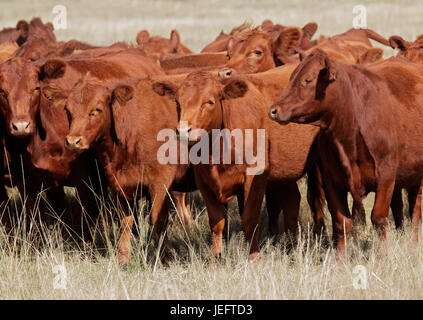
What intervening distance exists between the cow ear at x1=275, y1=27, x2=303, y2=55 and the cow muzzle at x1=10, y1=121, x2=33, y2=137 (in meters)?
3.12

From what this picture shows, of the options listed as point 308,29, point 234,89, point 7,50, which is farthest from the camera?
point 308,29

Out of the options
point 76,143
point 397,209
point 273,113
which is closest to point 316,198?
point 397,209

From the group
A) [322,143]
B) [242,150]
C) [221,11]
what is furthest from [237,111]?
[221,11]

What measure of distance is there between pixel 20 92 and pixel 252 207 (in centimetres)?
207

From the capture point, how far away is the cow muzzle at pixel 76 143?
5.61 metres

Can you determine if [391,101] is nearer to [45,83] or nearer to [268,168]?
[268,168]

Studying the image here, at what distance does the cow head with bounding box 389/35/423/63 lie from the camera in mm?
7727

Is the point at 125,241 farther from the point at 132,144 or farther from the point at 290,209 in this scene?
the point at 290,209

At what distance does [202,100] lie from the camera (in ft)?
18.0

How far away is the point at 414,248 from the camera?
5.95 metres

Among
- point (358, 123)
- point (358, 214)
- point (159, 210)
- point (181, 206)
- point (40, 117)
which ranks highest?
point (358, 123)

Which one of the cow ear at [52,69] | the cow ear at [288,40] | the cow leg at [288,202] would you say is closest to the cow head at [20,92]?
the cow ear at [52,69]

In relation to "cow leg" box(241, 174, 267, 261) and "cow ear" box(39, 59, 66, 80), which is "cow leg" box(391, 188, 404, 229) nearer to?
"cow leg" box(241, 174, 267, 261)

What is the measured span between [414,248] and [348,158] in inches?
36.8
